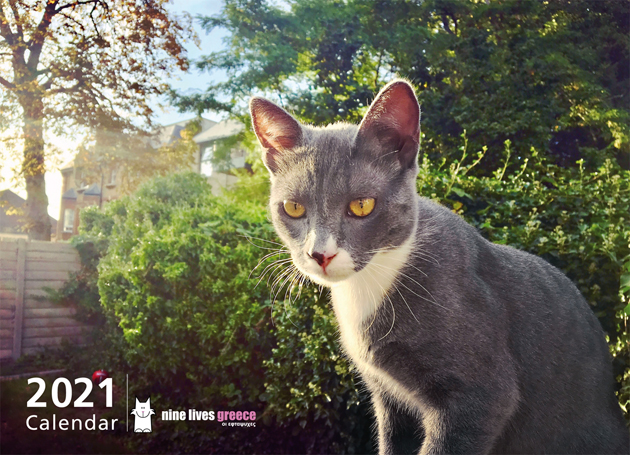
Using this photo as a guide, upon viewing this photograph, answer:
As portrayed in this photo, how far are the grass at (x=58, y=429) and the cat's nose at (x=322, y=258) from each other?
1.68 m

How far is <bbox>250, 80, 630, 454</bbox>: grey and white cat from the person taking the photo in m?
1.08

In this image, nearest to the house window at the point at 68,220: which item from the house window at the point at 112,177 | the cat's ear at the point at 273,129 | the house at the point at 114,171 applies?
the house at the point at 114,171

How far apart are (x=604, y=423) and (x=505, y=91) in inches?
61.3

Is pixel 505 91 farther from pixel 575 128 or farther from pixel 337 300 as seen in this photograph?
pixel 337 300

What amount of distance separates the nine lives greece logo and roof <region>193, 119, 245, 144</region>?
1377 mm

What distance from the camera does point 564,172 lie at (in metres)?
A: 2.00

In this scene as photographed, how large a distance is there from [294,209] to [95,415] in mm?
1658

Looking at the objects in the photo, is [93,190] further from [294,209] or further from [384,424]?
[384,424]

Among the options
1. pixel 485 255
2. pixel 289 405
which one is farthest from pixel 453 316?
pixel 289 405

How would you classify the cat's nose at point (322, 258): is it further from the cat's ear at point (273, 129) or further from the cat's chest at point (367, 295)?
the cat's ear at point (273, 129)

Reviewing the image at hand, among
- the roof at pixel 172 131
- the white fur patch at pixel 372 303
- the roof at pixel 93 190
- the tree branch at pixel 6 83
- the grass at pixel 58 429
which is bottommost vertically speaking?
the grass at pixel 58 429

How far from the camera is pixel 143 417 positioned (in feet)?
7.48

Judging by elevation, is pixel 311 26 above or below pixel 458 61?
above

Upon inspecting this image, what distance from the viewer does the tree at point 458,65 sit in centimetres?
197
